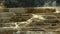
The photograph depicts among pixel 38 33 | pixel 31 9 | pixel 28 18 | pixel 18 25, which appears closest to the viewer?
pixel 38 33

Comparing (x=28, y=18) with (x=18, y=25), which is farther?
(x=28, y=18)

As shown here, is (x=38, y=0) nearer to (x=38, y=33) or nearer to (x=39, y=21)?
(x=39, y=21)

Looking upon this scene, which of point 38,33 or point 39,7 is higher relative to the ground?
point 39,7

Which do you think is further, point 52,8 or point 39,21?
point 52,8

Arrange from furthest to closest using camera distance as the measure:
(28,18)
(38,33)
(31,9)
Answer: (31,9), (28,18), (38,33)

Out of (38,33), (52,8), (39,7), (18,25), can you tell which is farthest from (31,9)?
(38,33)

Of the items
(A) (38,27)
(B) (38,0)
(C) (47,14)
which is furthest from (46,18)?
(B) (38,0)

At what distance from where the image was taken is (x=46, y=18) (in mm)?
1163

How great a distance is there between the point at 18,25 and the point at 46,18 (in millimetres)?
262

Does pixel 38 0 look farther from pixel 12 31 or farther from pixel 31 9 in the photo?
pixel 12 31

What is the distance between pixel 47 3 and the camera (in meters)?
1.39

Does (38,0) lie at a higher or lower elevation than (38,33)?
higher

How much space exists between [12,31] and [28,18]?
0.24 m

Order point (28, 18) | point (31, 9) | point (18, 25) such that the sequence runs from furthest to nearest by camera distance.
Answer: point (31, 9)
point (28, 18)
point (18, 25)
